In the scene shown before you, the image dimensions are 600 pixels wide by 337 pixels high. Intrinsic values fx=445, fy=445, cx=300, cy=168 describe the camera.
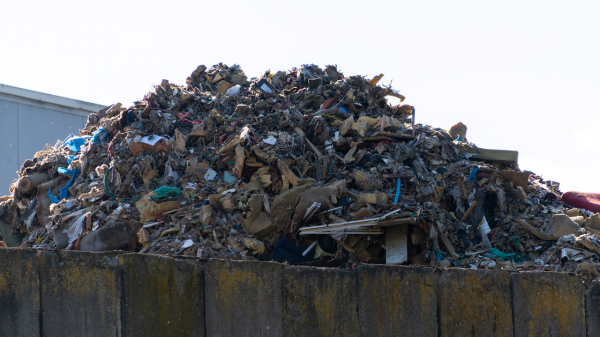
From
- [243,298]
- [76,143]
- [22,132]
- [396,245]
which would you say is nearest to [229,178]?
[396,245]

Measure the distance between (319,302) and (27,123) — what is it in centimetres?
1242

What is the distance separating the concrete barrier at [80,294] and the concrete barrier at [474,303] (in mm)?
2444

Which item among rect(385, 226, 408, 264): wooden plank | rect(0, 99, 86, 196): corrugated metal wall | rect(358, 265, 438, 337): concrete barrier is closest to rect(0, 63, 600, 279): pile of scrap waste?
rect(385, 226, 408, 264): wooden plank

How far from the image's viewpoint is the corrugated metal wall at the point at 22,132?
12.1 m

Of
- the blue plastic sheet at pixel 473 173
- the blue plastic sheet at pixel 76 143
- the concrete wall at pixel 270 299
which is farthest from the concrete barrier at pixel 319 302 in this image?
the blue plastic sheet at pixel 76 143

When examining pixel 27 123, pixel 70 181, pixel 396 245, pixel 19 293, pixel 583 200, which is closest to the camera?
pixel 19 293

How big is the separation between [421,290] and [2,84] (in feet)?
Answer: 42.6

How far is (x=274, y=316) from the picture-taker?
3.23 meters

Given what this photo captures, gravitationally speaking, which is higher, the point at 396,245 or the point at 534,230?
the point at 534,230

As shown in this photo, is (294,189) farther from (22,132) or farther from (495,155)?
(22,132)

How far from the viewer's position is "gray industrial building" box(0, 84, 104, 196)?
12078mm

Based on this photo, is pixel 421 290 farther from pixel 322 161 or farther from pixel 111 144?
pixel 111 144

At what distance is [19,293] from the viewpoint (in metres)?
3.66

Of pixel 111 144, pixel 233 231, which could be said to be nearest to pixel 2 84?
pixel 111 144
